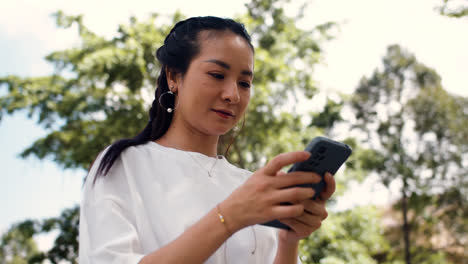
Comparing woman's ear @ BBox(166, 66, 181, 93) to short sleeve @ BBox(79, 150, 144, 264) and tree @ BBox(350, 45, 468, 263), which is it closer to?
short sleeve @ BBox(79, 150, 144, 264)

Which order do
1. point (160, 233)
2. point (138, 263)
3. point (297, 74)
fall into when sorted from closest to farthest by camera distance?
point (138, 263) < point (160, 233) < point (297, 74)

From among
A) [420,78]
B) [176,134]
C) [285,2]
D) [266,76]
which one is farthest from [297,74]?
[420,78]

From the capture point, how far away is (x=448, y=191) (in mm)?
19891

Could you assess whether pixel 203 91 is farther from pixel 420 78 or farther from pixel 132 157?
pixel 420 78

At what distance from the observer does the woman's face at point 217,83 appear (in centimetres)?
160

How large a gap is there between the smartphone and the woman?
3cm

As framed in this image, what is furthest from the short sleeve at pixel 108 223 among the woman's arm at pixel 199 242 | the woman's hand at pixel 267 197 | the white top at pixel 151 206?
the woman's hand at pixel 267 197

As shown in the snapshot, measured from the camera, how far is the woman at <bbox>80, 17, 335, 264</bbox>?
1.14 metres

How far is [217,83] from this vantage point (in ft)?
5.24

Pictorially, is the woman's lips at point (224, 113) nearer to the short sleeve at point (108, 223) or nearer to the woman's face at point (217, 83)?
the woman's face at point (217, 83)

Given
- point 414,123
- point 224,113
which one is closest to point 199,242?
point 224,113

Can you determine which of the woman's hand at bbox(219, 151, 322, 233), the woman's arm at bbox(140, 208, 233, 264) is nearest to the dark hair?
the woman's arm at bbox(140, 208, 233, 264)

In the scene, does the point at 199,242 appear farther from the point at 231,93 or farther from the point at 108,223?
the point at 231,93

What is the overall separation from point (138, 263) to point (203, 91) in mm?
674
